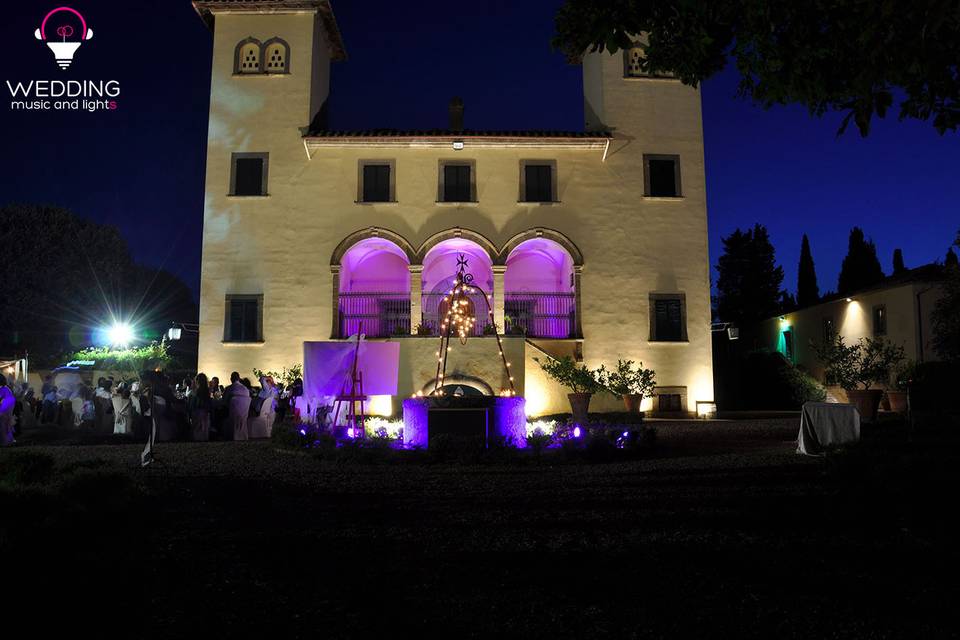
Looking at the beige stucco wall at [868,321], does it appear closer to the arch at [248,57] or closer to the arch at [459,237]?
the arch at [459,237]

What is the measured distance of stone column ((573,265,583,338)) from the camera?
20.1m

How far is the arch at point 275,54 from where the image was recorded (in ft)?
69.5

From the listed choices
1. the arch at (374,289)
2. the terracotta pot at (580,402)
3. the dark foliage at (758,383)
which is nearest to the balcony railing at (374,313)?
the arch at (374,289)

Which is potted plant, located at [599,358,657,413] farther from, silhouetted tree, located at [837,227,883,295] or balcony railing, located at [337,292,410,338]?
silhouetted tree, located at [837,227,883,295]

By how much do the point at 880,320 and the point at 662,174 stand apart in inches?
433

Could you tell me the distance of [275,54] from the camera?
21.3 metres

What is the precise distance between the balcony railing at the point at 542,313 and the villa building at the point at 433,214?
0.22 ft

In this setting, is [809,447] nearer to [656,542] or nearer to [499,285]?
[656,542]

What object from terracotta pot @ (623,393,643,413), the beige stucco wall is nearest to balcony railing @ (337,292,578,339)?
terracotta pot @ (623,393,643,413)

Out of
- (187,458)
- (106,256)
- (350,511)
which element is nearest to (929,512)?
(350,511)

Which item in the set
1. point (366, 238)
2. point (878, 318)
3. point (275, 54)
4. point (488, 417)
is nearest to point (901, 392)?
point (878, 318)

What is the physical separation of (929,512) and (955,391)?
15.8 metres

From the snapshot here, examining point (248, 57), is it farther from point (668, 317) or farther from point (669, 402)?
point (669, 402)

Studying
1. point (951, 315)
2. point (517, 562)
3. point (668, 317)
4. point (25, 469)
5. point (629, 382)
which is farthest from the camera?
point (668, 317)
